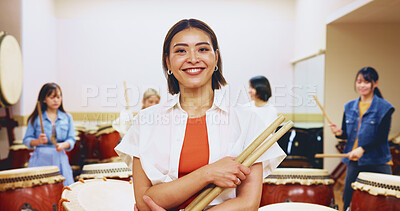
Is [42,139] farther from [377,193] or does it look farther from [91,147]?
[377,193]

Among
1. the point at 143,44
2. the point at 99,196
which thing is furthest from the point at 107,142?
the point at 99,196

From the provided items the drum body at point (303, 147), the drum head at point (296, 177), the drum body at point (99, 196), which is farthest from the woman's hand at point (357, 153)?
the drum body at point (303, 147)

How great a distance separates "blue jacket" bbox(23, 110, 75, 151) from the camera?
122 inches

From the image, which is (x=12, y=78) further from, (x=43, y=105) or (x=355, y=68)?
(x=355, y=68)

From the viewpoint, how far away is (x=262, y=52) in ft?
19.5

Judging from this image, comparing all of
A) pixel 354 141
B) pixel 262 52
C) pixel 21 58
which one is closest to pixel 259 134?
pixel 354 141

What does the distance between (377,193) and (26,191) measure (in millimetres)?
1931

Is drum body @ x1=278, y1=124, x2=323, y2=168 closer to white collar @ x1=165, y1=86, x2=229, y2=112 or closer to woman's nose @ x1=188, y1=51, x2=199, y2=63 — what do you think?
white collar @ x1=165, y1=86, x2=229, y2=112

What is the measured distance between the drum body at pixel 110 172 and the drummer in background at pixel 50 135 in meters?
0.85

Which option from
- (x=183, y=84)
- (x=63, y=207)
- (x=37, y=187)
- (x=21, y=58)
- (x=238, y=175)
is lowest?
(x=37, y=187)

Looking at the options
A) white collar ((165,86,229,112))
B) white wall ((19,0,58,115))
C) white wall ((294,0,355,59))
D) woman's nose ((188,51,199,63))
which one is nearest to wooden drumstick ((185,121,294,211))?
white collar ((165,86,229,112))

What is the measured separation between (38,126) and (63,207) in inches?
74.7

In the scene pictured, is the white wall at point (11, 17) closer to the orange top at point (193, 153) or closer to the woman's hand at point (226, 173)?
the orange top at point (193, 153)

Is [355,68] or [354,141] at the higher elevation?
[355,68]
